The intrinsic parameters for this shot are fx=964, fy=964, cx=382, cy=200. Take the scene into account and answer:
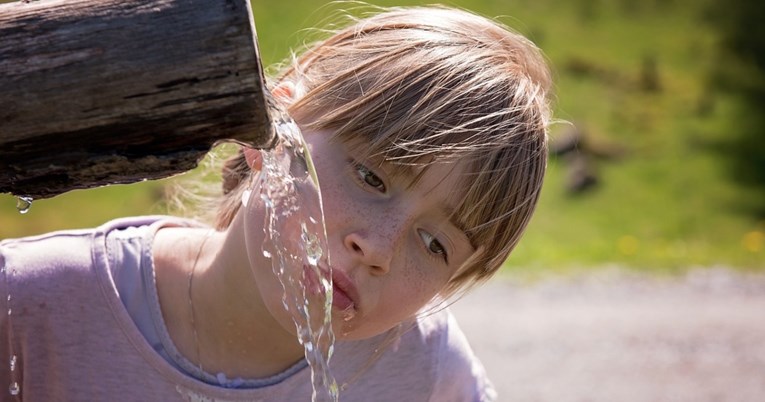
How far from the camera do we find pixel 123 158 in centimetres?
142

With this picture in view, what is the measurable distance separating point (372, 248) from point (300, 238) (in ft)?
0.51

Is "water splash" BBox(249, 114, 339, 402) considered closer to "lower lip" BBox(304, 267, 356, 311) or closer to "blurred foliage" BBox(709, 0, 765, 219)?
"lower lip" BBox(304, 267, 356, 311)

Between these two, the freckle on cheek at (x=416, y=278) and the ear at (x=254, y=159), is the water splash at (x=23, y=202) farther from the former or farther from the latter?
the freckle on cheek at (x=416, y=278)

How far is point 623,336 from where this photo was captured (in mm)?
6297

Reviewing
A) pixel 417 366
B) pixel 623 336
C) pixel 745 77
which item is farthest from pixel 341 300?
pixel 745 77

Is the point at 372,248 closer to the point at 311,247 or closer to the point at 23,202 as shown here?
the point at 311,247

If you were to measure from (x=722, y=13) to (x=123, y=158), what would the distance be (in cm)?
1182

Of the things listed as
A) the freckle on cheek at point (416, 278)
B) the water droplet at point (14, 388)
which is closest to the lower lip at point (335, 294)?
the freckle on cheek at point (416, 278)

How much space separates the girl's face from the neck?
315 mm

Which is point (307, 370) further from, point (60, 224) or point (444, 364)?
point (60, 224)

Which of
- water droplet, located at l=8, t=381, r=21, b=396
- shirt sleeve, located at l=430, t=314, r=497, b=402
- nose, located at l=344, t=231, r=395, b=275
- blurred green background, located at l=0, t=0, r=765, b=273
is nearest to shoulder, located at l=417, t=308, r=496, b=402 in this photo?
shirt sleeve, located at l=430, t=314, r=497, b=402

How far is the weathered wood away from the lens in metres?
1.34

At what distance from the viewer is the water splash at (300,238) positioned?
6.09 feet

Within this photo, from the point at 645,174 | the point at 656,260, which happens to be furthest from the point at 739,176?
the point at 656,260
